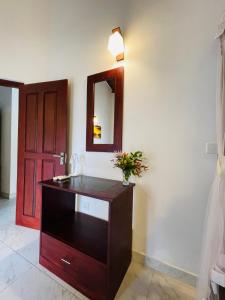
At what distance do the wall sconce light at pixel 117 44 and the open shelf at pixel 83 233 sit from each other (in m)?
1.79

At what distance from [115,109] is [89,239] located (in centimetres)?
132

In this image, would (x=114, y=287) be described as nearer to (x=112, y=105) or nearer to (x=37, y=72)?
(x=112, y=105)

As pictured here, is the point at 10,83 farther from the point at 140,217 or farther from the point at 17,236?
the point at 140,217

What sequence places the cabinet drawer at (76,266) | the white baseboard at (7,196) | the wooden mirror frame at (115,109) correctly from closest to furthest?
the cabinet drawer at (76,266)
the wooden mirror frame at (115,109)
the white baseboard at (7,196)

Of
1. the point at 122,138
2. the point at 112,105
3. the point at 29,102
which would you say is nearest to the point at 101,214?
the point at 122,138

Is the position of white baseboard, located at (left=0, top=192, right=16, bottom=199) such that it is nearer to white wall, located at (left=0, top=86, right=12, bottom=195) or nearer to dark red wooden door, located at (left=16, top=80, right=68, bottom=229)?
white wall, located at (left=0, top=86, right=12, bottom=195)

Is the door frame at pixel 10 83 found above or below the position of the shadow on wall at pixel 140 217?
above

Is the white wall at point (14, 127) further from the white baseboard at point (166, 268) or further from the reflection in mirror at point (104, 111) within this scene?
the white baseboard at point (166, 268)

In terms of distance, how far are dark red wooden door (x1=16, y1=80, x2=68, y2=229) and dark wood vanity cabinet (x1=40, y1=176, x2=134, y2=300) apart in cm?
59

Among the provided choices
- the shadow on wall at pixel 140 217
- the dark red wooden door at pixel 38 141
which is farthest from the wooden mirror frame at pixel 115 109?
the shadow on wall at pixel 140 217

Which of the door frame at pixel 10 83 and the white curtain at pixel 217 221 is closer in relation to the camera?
the white curtain at pixel 217 221

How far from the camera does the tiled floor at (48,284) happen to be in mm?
1488

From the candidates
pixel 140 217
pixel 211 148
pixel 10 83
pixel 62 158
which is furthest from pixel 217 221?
pixel 10 83

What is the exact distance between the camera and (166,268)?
5.71 ft
